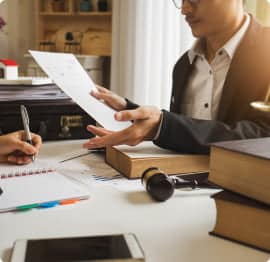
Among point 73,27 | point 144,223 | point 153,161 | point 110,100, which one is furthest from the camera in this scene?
point 73,27

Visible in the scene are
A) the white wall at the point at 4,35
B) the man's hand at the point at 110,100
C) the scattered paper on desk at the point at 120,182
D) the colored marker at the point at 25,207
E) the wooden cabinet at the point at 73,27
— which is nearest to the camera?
the colored marker at the point at 25,207

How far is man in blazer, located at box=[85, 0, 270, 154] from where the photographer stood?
2.96 feet

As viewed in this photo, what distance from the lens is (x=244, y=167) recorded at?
21.4 inches

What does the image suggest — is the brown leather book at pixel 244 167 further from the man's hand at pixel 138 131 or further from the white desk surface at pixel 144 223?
the man's hand at pixel 138 131

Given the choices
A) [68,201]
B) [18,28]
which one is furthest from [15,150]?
[18,28]

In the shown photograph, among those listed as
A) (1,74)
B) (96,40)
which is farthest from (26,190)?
(96,40)

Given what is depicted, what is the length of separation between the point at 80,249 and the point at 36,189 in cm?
26

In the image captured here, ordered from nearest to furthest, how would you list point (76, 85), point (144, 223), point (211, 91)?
1. point (144, 223)
2. point (76, 85)
3. point (211, 91)

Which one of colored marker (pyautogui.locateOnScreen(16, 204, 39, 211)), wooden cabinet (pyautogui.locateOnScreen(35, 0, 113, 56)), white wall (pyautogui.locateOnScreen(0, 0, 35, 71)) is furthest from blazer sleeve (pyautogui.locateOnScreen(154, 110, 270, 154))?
white wall (pyautogui.locateOnScreen(0, 0, 35, 71))

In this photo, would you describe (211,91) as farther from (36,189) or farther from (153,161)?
(36,189)

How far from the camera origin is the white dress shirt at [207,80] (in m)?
1.24

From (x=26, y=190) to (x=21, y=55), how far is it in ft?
7.81

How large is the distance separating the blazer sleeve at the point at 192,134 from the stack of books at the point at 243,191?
11.6 inches

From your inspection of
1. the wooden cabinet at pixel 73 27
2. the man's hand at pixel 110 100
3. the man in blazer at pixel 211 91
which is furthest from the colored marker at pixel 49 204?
the wooden cabinet at pixel 73 27
